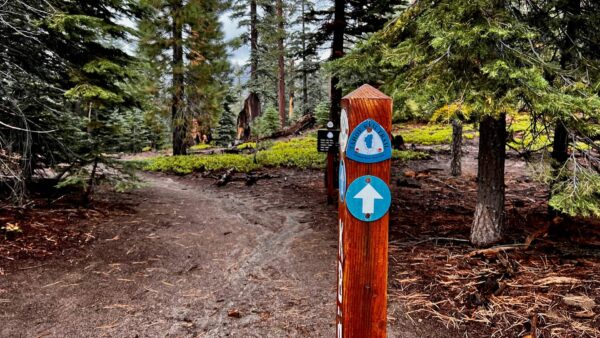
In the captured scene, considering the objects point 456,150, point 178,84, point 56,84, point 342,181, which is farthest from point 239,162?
point 342,181

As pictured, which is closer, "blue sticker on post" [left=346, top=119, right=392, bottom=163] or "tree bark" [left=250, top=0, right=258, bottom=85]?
"blue sticker on post" [left=346, top=119, right=392, bottom=163]

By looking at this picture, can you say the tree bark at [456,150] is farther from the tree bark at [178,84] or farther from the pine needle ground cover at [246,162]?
the tree bark at [178,84]

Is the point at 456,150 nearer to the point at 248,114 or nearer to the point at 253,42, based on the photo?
the point at 248,114

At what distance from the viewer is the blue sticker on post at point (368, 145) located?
1627 mm

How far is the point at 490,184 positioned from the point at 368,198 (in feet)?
11.7

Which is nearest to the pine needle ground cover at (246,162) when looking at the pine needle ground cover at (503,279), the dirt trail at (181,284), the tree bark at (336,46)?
the tree bark at (336,46)

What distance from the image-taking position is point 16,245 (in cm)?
466

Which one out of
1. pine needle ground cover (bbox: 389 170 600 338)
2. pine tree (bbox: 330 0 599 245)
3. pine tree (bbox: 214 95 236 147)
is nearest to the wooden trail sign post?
pine tree (bbox: 330 0 599 245)

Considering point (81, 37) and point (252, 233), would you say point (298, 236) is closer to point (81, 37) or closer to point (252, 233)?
point (252, 233)

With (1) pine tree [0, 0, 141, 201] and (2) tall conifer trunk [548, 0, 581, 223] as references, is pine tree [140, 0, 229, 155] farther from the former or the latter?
(2) tall conifer trunk [548, 0, 581, 223]

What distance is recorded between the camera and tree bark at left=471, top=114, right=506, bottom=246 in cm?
437

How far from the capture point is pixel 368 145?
1635mm

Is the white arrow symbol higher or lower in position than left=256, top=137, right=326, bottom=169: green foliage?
higher

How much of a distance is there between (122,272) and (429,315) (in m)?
3.68
